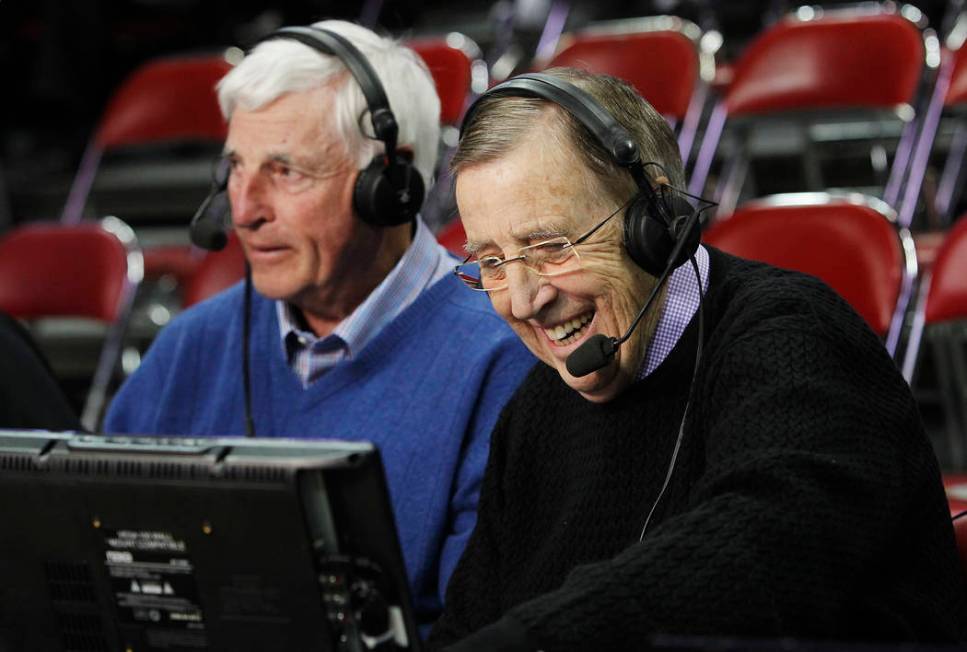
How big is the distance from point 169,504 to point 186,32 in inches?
191

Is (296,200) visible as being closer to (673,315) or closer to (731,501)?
(673,315)

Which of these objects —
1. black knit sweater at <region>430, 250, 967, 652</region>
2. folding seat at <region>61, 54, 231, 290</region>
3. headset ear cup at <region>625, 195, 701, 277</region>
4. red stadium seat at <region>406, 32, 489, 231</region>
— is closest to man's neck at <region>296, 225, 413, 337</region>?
black knit sweater at <region>430, 250, 967, 652</region>

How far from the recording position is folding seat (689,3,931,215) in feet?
10.6

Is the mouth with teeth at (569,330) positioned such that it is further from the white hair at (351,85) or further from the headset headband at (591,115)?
the white hair at (351,85)

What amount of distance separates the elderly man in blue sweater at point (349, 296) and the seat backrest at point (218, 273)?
0.84m

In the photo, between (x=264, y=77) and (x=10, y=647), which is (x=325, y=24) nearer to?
(x=264, y=77)

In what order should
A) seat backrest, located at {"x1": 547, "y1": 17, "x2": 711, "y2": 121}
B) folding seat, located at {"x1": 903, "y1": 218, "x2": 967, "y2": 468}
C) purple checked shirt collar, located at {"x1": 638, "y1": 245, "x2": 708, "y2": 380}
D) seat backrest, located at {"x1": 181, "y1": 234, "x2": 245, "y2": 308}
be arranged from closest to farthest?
purple checked shirt collar, located at {"x1": 638, "y1": 245, "x2": 708, "y2": 380} < folding seat, located at {"x1": 903, "y1": 218, "x2": 967, "y2": 468} < seat backrest, located at {"x1": 181, "y1": 234, "x2": 245, "y2": 308} < seat backrest, located at {"x1": 547, "y1": 17, "x2": 711, "y2": 121}

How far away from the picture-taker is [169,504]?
3.34 ft

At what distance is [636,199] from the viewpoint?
4.27 ft

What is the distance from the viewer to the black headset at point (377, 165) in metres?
1.87

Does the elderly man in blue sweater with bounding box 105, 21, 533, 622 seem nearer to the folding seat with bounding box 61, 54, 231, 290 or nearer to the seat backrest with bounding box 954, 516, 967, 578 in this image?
the seat backrest with bounding box 954, 516, 967, 578

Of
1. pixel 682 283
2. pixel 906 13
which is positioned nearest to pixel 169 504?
pixel 682 283

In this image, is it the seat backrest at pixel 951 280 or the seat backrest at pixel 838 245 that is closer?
the seat backrest at pixel 838 245

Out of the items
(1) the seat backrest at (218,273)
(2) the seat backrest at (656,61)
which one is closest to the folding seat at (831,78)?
(2) the seat backrest at (656,61)
